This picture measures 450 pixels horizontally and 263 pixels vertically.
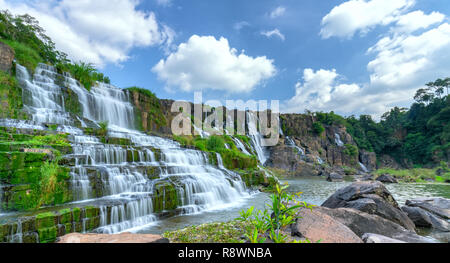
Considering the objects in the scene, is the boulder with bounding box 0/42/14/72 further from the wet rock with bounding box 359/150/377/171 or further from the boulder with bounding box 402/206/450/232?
the wet rock with bounding box 359/150/377/171

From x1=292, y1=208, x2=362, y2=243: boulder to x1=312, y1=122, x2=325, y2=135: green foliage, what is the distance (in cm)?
4492

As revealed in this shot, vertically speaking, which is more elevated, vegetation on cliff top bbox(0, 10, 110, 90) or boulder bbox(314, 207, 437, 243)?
vegetation on cliff top bbox(0, 10, 110, 90)

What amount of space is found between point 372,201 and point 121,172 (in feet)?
22.7

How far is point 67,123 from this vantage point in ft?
33.1

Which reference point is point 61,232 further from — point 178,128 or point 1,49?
point 178,128

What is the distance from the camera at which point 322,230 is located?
2.79m

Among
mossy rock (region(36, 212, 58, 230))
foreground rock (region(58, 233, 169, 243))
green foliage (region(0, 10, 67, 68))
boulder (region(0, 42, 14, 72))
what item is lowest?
mossy rock (region(36, 212, 58, 230))

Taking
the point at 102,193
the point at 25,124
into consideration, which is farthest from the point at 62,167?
the point at 25,124

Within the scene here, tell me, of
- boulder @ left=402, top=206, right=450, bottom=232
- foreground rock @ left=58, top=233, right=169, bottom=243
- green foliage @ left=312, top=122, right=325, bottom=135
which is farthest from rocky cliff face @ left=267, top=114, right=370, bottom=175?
foreground rock @ left=58, top=233, right=169, bottom=243

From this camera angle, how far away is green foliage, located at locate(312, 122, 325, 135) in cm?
4368

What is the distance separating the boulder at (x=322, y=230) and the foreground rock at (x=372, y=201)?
2247 millimetres

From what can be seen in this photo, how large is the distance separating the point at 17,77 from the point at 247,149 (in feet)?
61.7

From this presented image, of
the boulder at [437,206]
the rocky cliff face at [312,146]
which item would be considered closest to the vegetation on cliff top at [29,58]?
the boulder at [437,206]

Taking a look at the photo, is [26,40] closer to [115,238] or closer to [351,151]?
[115,238]
